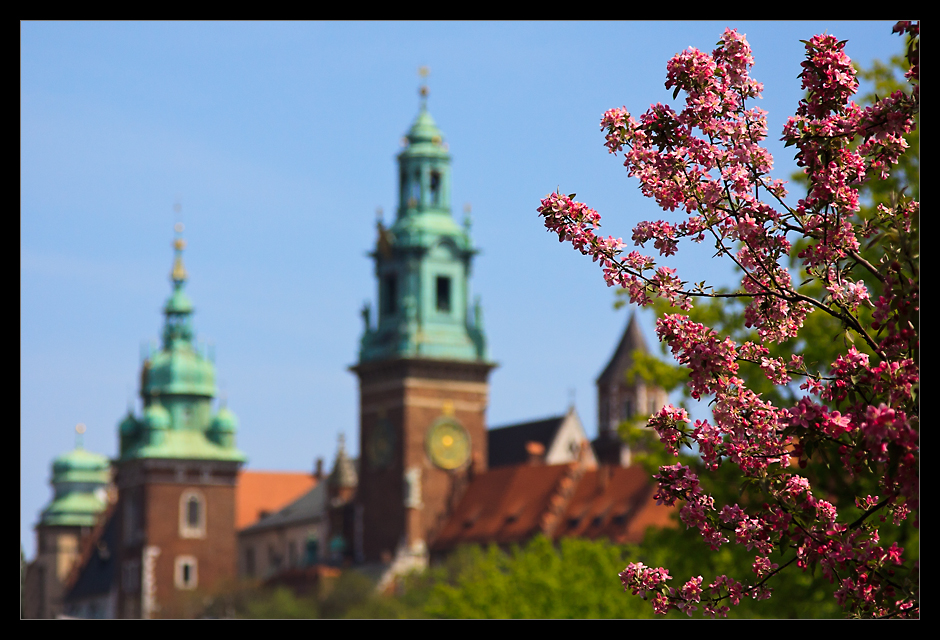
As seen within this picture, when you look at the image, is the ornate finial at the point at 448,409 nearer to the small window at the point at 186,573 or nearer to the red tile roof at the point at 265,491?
the small window at the point at 186,573

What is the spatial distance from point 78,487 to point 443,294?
192 ft

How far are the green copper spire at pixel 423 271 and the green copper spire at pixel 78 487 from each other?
172 feet

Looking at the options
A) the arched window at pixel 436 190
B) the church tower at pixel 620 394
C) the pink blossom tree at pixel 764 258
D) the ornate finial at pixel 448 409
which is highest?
the arched window at pixel 436 190

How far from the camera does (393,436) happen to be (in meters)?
110

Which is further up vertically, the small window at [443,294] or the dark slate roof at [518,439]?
the small window at [443,294]

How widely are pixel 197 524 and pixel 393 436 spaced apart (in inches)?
968

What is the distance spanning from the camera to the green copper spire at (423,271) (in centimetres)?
11156

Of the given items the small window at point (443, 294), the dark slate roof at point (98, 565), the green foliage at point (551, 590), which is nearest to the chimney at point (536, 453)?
the small window at point (443, 294)

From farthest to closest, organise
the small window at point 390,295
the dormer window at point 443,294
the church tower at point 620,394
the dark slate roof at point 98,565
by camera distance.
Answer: the church tower at point 620,394 < the dark slate roof at point 98,565 < the dormer window at point 443,294 < the small window at point 390,295

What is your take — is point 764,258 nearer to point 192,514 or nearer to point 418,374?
point 418,374

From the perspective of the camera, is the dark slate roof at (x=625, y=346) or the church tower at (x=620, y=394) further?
the dark slate roof at (x=625, y=346)

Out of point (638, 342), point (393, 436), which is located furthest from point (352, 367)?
point (638, 342)

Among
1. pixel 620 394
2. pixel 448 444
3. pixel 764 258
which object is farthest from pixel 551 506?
pixel 764 258

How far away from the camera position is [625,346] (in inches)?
5595
